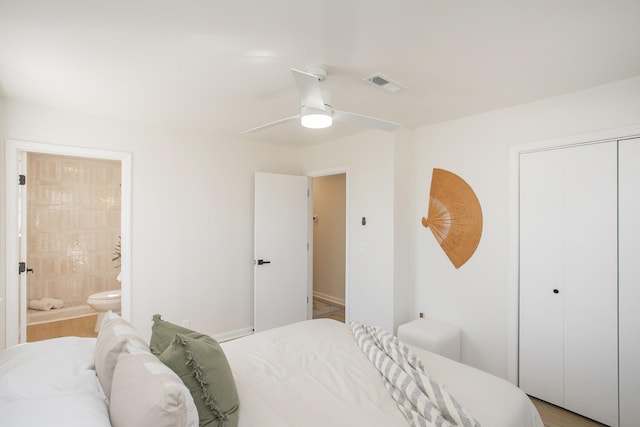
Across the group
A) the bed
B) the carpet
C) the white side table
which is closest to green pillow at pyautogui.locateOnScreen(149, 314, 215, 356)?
the bed

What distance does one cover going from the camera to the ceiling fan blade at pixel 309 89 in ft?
5.47

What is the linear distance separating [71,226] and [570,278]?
6.14 m

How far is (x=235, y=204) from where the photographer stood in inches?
158

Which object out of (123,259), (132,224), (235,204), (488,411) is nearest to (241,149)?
(235,204)

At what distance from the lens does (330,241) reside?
5.97m

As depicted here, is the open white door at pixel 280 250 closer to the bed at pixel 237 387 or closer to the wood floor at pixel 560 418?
the bed at pixel 237 387

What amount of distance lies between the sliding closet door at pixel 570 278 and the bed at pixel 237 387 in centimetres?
115

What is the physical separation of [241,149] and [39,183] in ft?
10.1

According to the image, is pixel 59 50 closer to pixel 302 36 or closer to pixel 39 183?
pixel 302 36

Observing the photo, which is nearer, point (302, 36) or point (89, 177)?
point (302, 36)

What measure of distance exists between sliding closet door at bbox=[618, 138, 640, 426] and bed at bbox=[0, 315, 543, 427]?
45.6 inches

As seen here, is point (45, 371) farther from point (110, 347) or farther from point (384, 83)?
point (384, 83)

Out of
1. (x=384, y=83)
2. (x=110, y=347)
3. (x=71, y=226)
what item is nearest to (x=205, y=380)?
(x=110, y=347)

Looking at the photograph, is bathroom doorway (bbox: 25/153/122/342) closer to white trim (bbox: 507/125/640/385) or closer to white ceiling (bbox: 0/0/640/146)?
white ceiling (bbox: 0/0/640/146)
